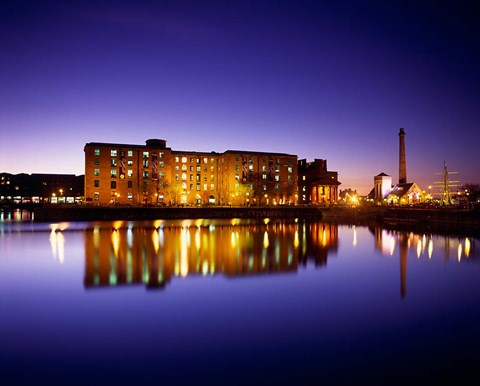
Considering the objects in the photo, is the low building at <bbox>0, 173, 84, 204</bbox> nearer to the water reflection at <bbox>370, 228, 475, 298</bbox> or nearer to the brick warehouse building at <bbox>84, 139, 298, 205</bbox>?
the brick warehouse building at <bbox>84, 139, 298, 205</bbox>

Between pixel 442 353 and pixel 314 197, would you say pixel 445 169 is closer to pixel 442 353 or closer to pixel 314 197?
pixel 314 197

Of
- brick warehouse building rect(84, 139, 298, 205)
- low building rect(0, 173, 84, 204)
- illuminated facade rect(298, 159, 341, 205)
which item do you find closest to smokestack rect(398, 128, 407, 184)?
illuminated facade rect(298, 159, 341, 205)

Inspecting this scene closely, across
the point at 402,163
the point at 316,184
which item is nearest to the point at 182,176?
the point at 316,184

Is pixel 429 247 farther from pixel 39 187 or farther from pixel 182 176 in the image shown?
pixel 39 187

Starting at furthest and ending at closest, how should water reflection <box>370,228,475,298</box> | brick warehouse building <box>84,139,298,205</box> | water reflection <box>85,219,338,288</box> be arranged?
brick warehouse building <box>84,139,298,205</box>, water reflection <box>370,228,475,298</box>, water reflection <box>85,219,338,288</box>

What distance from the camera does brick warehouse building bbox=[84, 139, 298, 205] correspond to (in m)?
75.3

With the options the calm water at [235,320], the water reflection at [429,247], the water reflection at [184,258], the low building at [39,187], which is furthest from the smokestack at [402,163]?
the low building at [39,187]

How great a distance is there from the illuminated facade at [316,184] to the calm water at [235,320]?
3201 inches

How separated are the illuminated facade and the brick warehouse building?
13.6 metres

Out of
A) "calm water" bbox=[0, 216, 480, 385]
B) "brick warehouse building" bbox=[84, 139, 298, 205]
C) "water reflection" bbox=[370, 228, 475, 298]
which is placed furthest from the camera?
"brick warehouse building" bbox=[84, 139, 298, 205]

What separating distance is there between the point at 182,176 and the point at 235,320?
256 feet

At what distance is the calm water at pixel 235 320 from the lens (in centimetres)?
829

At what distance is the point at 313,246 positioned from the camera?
103 feet

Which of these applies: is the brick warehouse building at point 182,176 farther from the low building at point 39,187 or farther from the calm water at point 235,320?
the low building at point 39,187
